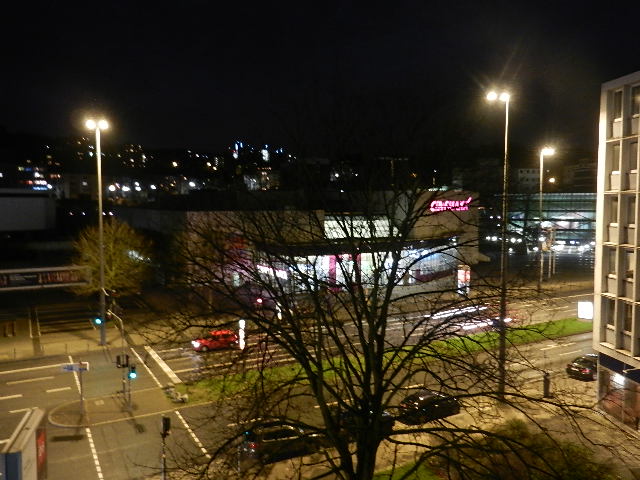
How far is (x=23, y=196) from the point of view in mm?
46281

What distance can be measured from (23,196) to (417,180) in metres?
46.7

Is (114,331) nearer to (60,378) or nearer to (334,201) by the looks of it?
(60,378)

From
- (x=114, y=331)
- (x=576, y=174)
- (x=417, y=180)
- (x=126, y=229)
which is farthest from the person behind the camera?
(x=576, y=174)

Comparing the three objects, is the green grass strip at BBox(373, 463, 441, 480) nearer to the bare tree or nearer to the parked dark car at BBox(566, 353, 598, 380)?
the parked dark car at BBox(566, 353, 598, 380)

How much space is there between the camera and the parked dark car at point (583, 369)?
18625mm

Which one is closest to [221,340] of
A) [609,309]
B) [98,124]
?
[609,309]

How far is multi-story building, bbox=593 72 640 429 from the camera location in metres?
14.3

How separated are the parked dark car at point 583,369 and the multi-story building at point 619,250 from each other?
9.92ft

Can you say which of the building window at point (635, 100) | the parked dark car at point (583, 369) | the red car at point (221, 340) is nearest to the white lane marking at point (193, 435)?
the red car at point (221, 340)

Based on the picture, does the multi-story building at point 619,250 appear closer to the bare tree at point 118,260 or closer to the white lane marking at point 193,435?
the white lane marking at point 193,435

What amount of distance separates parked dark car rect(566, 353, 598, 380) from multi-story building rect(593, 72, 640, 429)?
9.92 ft

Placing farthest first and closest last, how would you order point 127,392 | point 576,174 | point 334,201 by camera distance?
point 576,174 → point 127,392 → point 334,201

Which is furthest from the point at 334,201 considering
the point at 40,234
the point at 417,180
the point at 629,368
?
the point at 40,234

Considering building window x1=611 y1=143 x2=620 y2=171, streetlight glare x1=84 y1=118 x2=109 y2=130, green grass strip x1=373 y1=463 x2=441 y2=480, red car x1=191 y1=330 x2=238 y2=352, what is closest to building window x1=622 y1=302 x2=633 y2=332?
building window x1=611 y1=143 x2=620 y2=171
